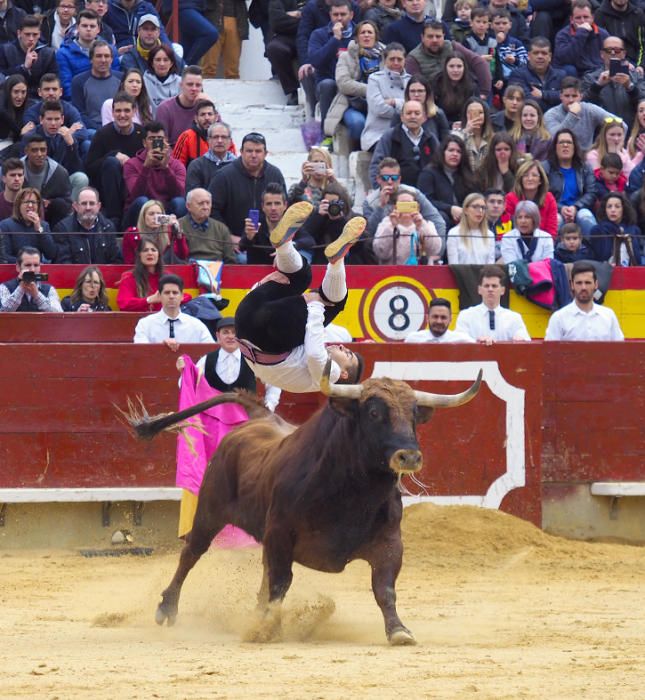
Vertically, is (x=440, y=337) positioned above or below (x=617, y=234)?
below

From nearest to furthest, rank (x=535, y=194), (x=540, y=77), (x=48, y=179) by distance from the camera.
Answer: (x=48, y=179) → (x=535, y=194) → (x=540, y=77)

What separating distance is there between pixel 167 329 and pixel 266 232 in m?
1.17

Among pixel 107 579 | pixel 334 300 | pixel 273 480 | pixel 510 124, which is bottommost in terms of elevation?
pixel 107 579

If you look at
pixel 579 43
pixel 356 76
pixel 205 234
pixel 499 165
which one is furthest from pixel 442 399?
pixel 579 43

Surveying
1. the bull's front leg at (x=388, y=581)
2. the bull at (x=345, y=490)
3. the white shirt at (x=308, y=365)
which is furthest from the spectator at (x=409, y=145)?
the bull's front leg at (x=388, y=581)

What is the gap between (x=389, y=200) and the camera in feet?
36.8

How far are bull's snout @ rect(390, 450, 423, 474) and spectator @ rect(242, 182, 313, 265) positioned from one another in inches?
162

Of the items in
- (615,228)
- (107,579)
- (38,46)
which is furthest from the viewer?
(38,46)

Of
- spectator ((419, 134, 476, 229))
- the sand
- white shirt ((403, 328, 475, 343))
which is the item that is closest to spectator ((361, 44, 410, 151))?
spectator ((419, 134, 476, 229))

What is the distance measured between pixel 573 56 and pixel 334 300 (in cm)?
723

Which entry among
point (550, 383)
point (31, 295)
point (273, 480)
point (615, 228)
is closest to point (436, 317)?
point (550, 383)

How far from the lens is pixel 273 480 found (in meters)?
7.26

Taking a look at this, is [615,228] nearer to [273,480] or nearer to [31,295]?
[31,295]

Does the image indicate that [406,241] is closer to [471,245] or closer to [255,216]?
[471,245]
